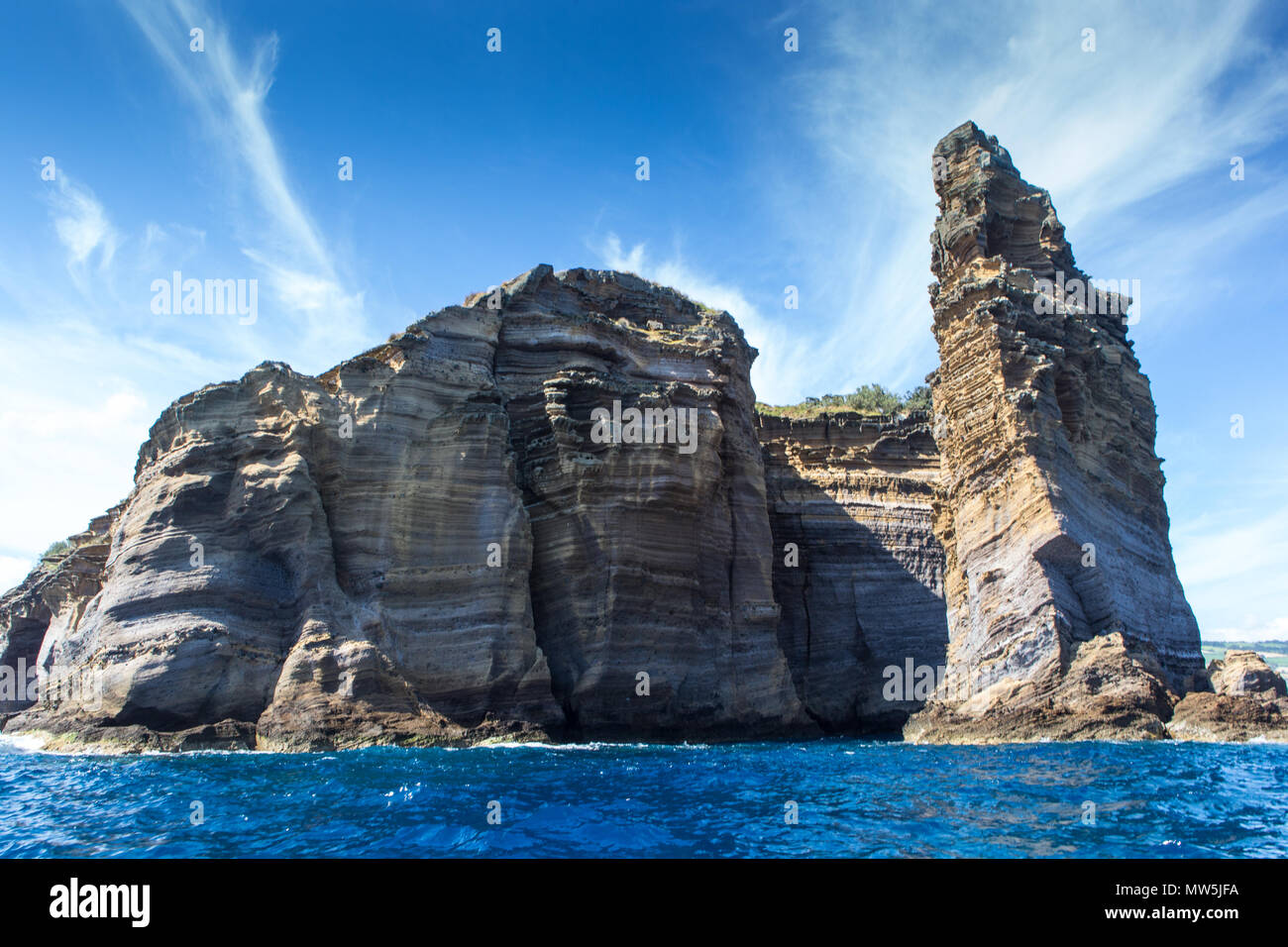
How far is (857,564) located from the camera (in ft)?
147

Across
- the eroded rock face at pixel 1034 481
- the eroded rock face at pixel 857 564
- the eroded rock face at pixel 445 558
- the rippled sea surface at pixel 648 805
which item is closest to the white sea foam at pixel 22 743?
the eroded rock face at pixel 445 558

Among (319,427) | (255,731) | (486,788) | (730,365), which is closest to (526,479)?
(319,427)

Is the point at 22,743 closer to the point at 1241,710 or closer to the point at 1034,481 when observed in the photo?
the point at 1034,481

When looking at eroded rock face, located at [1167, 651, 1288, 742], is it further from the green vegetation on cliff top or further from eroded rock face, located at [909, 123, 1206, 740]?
the green vegetation on cliff top

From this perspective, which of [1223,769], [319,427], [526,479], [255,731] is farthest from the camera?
[526,479]

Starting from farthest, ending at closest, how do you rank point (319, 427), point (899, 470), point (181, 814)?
point (899, 470) < point (319, 427) < point (181, 814)

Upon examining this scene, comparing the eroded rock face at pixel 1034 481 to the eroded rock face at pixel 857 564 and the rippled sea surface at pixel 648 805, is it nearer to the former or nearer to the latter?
the eroded rock face at pixel 857 564

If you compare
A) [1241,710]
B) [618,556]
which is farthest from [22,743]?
[1241,710]

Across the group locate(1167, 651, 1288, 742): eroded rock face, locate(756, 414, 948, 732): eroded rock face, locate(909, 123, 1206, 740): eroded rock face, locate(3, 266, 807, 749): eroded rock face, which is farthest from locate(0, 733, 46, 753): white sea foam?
locate(1167, 651, 1288, 742): eroded rock face

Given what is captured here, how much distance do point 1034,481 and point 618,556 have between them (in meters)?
15.8

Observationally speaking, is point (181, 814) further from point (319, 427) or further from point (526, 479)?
point (526, 479)

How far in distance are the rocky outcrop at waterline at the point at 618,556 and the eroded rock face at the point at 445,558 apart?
11cm

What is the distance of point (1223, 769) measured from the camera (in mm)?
18500
